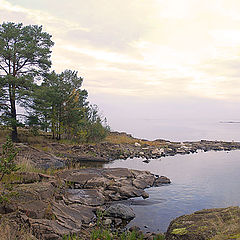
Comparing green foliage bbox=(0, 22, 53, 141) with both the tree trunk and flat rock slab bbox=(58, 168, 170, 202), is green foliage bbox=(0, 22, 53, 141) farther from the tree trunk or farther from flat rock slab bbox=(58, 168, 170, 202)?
flat rock slab bbox=(58, 168, 170, 202)

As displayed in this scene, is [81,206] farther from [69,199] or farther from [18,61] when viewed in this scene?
[18,61]

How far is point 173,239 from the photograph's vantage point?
263 inches

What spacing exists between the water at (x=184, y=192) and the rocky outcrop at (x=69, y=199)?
96cm

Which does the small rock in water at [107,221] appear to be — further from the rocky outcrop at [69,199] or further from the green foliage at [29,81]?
the green foliage at [29,81]

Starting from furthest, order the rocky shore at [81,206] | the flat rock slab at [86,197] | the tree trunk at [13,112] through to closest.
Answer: the tree trunk at [13,112]
the flat rock slab at [86,197]
the rocky shore at [81,206]

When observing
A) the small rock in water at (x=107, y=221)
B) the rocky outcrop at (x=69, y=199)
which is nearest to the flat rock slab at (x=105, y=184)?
the rocky outcrop at (x=69, y=199)

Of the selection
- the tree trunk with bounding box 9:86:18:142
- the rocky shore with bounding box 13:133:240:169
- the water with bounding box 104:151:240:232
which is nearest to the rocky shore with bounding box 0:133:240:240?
the rocky shore with bounding box 13:133:240:169

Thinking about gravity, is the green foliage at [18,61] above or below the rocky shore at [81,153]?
above

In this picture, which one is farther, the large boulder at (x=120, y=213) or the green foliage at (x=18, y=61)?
the green foliage at (x=18, y=61)

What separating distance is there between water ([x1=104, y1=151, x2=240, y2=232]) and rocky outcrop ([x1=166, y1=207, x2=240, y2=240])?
3025 mm

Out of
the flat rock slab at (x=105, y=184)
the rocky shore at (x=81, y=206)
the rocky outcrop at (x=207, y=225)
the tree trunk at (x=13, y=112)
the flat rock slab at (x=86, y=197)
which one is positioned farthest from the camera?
the tree trunk at (x=13, y=112)

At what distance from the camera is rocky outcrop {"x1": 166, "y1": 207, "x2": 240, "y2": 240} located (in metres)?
5.97

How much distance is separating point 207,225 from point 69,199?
6.96 metres

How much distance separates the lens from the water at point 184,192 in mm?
11539
